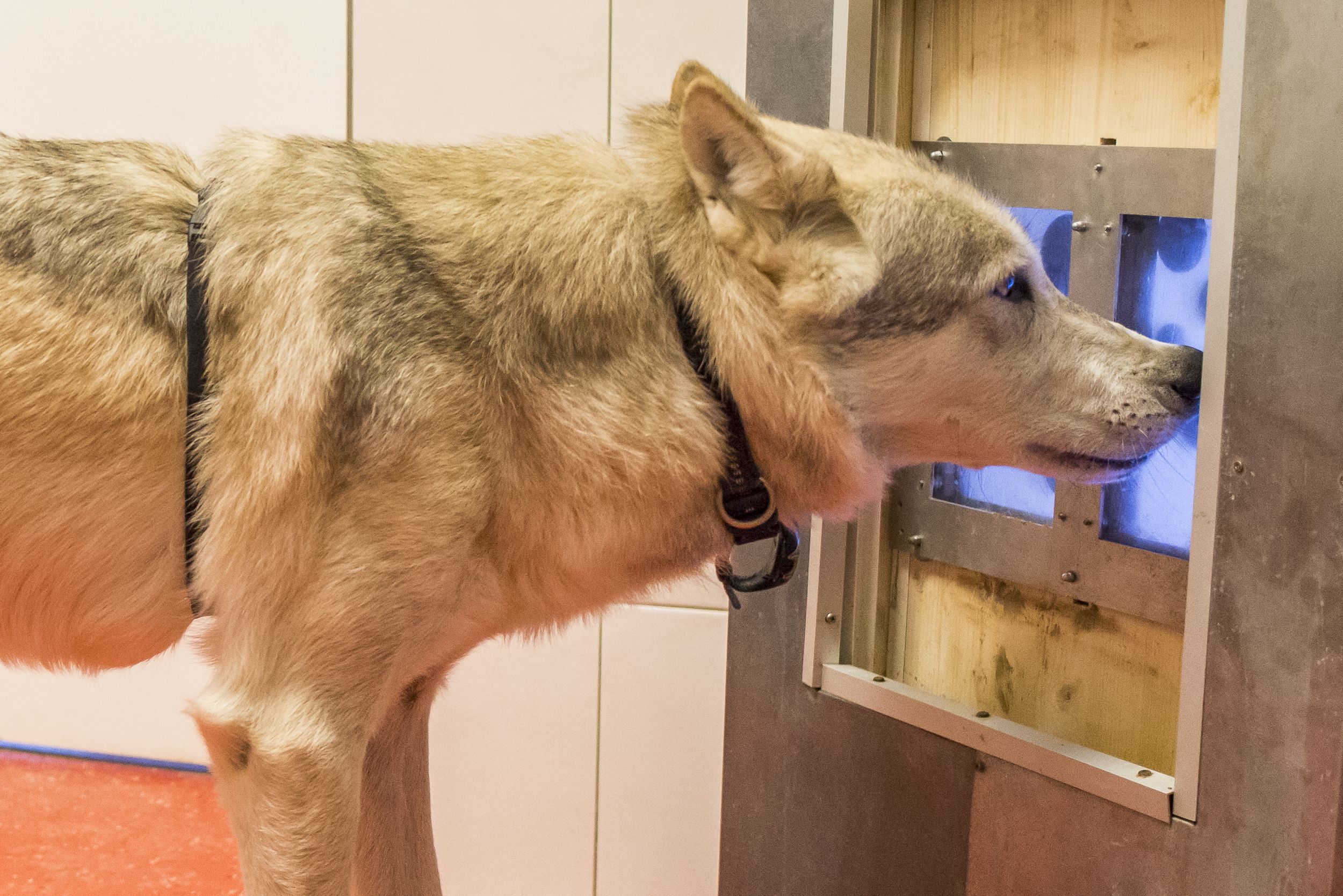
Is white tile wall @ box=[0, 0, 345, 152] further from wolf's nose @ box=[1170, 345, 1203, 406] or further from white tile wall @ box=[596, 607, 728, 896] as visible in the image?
wolf's nose @ box=[1170, 345, 1203, 406]

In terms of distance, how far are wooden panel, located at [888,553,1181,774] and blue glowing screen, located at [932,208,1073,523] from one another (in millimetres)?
156

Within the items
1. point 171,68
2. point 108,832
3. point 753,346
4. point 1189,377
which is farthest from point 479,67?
point 108,832

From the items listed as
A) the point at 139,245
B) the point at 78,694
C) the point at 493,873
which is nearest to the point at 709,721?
the point at 493,873

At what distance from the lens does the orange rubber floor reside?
113 inches

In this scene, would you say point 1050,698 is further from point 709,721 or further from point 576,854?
point 576,854

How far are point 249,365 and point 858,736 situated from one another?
1411mm

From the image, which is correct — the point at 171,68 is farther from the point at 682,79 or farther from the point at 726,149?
the point at 726,149

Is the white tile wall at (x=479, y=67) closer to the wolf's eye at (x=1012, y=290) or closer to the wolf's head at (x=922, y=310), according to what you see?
the wolf's head at (x=922, y=310)

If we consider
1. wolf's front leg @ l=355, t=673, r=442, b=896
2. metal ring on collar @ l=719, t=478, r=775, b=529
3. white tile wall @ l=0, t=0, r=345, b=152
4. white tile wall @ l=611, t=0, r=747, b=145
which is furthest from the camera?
white tile wall @ l=0, t=0, r=345, b=152

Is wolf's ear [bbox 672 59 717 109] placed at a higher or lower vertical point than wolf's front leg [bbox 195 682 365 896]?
higher

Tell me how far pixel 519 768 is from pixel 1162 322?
1.87 meters

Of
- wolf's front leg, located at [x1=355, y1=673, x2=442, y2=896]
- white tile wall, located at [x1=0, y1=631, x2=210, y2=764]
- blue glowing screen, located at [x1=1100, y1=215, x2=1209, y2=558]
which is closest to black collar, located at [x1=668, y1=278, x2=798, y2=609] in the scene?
wolf's front leg, located at [x1=355, y1=673, x2=442, y2=896]

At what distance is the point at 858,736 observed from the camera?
231 centimetres

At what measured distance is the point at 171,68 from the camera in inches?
135
